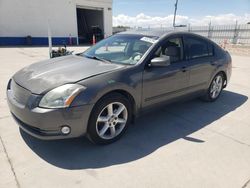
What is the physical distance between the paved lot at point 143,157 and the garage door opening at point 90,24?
22.2 meters

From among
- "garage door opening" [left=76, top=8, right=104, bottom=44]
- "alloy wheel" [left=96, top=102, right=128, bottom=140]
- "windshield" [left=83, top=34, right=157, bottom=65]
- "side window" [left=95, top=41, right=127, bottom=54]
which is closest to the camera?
"alloy wheel" [left=96, top=102, right=128, bottom=140]

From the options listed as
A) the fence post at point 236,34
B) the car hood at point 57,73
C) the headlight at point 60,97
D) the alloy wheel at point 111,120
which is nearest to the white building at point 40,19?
the fence post at point 236,34

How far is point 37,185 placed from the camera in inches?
83.1

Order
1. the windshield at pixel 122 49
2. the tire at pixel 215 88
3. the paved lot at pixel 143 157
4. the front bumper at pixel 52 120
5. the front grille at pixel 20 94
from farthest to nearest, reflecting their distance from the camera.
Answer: the tire at pixel 215 88
the windshield at pixel 122 49
the front grille at pixel 20 94
the front bumper at pixel 52 120
the paved lot at pixel 143 157

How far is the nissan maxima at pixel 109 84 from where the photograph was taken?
94.7 inches

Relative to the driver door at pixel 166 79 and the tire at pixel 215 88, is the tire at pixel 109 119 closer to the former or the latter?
the driver door at pixel 166 79

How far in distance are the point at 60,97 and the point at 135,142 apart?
126 centimetres

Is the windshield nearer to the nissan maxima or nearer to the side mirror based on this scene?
the nissan maxima

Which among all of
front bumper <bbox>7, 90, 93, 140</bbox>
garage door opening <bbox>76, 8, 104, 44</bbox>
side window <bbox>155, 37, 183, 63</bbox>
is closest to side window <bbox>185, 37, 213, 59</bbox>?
side window <bbox>155, 37, 183, 63</bbox>

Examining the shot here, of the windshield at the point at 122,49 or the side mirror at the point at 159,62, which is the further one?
the windshield at the point at 122,49

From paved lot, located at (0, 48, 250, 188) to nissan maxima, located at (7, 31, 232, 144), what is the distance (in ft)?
1.04

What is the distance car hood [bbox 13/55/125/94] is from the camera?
2.53 metres

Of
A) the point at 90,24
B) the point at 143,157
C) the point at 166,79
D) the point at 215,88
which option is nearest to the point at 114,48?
the point at 166,79

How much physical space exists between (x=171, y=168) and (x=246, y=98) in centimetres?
365
